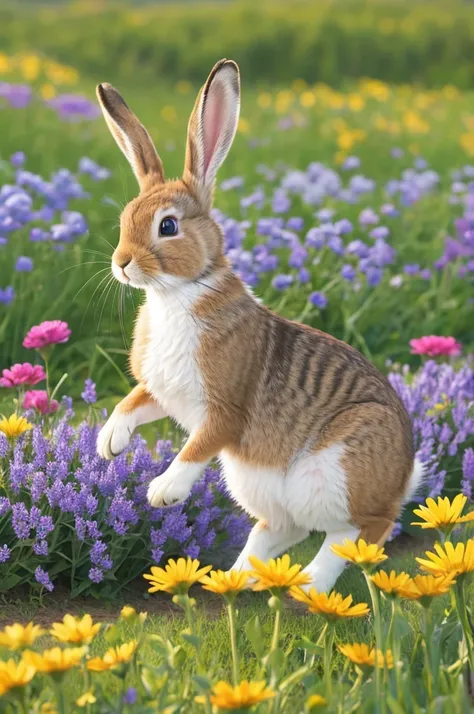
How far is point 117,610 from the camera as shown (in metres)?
3.69

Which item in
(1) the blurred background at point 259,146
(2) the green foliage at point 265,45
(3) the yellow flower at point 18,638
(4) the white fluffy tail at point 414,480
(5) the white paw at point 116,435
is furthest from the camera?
(2) the green foliage at point 265,45

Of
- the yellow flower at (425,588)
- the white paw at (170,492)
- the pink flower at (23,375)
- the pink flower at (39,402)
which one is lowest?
the yellow flower at (425,588)

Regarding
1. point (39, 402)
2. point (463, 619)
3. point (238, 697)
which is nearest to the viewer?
point (238, 697)

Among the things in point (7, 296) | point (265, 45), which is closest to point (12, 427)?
point (7, 296)

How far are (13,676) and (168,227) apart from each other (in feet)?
5.45

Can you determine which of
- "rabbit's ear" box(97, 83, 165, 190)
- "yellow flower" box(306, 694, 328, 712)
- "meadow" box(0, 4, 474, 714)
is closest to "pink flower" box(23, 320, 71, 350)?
"meadow" box(0, 4, 474, 714)

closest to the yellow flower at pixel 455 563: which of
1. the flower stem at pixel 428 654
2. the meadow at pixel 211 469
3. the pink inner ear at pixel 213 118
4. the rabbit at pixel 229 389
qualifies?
the meadow at pixel 211 469

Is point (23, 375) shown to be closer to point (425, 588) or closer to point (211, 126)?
point (211, 126)

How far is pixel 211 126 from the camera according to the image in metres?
3.56

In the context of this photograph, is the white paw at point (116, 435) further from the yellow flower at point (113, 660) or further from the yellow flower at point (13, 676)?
the yellow flower at point (13, 676)

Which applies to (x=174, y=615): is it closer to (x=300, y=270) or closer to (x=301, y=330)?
(x=301, y=330)

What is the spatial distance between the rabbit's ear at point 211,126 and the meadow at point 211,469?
0.36 m

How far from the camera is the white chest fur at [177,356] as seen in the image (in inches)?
136

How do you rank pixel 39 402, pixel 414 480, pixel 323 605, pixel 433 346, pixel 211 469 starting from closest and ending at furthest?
pixel 323 605, pixel 414 480, pixel 39 402, pixel 211 469, pixel 433 346
